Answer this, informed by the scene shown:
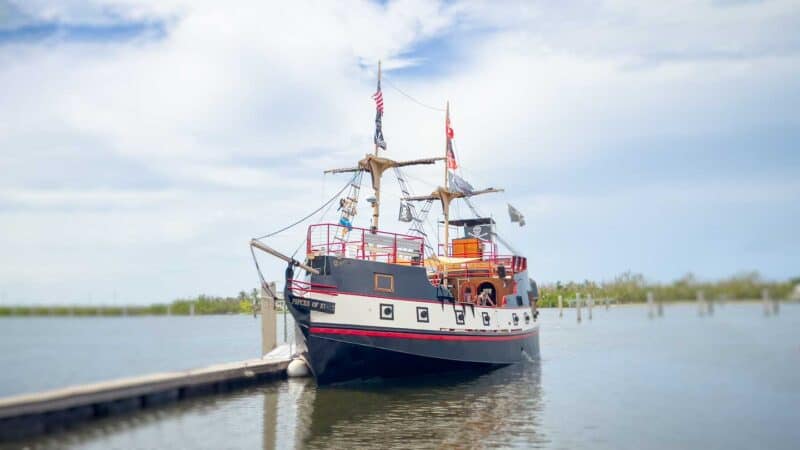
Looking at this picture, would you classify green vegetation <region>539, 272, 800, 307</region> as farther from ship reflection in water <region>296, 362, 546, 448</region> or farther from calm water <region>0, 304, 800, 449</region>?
ship reflection in water <region>296, 362, 546, 448</region>

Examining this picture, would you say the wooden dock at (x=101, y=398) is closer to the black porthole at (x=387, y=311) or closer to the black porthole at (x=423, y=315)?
Result: the black porthole at (x=387, y=311)

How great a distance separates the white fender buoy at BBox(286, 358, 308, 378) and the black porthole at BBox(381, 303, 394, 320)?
474 centimetres

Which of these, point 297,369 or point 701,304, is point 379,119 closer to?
point 297,369

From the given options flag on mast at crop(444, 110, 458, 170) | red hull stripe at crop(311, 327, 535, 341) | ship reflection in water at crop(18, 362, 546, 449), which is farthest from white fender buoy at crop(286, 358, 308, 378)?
flag on mast at crop(444, 110, 458, 170)

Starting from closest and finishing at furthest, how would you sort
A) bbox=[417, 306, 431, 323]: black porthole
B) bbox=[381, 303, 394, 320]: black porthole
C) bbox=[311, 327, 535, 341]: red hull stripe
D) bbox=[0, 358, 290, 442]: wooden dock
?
1. bbox=[0, 358, 290, 442]: wooden dock
2. bbox=[311, 327, 535, 341]: red hull stripe
3. bbox=[381, 303, 394, 320]: black porthole
4. bbox=[417, 306, 431, 323]: black porthole

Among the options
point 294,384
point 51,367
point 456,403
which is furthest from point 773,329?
point 51,367

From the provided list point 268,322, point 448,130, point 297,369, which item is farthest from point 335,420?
point 448,130

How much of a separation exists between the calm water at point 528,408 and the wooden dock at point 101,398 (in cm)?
34

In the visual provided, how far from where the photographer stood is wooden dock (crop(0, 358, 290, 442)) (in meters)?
13.5

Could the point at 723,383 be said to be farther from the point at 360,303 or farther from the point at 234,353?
the point at 234,353

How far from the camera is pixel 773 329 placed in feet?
33.0

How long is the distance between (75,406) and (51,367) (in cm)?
1872

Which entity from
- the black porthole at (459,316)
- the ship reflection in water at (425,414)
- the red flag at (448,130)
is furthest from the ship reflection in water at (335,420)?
the red flag at (448,130)

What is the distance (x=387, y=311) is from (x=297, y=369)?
5023mm
